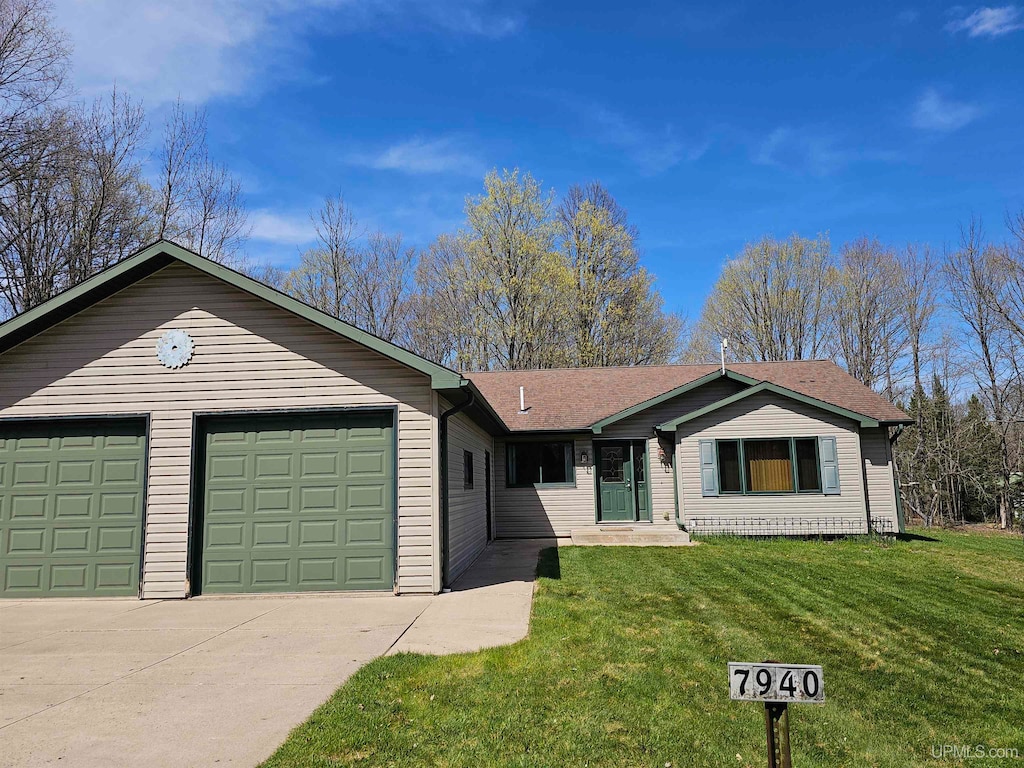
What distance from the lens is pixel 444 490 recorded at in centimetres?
875

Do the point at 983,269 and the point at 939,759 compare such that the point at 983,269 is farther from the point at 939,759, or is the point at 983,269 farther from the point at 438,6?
the point at 939,759

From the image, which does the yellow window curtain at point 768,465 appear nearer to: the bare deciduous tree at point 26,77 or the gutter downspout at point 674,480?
the gutter downspout at point 674,480

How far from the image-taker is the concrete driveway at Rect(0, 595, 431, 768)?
3770mm

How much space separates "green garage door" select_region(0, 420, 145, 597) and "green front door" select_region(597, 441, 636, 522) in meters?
10.2

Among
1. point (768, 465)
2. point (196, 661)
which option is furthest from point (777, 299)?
point (196, 661)

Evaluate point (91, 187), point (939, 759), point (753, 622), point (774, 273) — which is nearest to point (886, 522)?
point (753, 622)

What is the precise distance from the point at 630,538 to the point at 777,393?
4663 millimetres

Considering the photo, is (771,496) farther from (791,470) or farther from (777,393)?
(777,393)

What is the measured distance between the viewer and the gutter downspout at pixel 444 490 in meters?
Answer: 8.59

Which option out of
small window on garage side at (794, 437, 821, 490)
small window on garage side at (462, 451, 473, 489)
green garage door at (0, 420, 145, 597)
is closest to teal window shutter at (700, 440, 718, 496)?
small window on garage side at (794, 437, 821, 490)

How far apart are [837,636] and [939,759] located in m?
2.74

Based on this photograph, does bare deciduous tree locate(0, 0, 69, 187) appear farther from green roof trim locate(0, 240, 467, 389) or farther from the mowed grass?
the mowed grass
